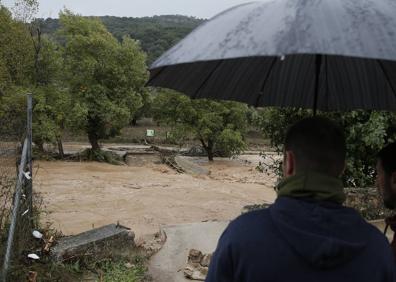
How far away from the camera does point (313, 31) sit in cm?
148

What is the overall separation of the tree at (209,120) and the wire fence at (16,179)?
2135cm

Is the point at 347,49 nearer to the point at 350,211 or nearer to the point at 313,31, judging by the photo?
the point at 313,31

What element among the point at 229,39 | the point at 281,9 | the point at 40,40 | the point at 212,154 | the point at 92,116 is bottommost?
the point at 212,154

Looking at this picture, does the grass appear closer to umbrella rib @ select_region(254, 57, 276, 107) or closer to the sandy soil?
umbrella rib @ select_region(254, 57, 276, 107)

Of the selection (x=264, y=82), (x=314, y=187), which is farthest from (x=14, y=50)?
(x=314, y=187)

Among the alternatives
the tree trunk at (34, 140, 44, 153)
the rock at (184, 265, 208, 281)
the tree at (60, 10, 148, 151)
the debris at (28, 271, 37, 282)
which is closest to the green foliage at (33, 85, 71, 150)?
the tree trunk at (34, 140, 44, 153)

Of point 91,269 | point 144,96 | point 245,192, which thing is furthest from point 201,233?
point 144,96

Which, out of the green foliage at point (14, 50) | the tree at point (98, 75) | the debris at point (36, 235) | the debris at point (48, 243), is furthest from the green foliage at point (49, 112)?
the debris at point (36, 235)

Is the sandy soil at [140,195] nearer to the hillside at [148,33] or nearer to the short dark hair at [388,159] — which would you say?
the short dark hair at [388,159]

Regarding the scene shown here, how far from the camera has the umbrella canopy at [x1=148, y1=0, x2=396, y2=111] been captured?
1.47 m

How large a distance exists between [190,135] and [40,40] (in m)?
9.42

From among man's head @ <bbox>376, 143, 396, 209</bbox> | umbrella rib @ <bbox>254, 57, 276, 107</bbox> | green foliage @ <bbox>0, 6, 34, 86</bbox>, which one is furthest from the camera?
green foliage @ <bbox>0, 6, 34, 86</bbox>

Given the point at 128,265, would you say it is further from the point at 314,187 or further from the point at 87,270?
the point at 314,187

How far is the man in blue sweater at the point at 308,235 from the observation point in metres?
1.34
